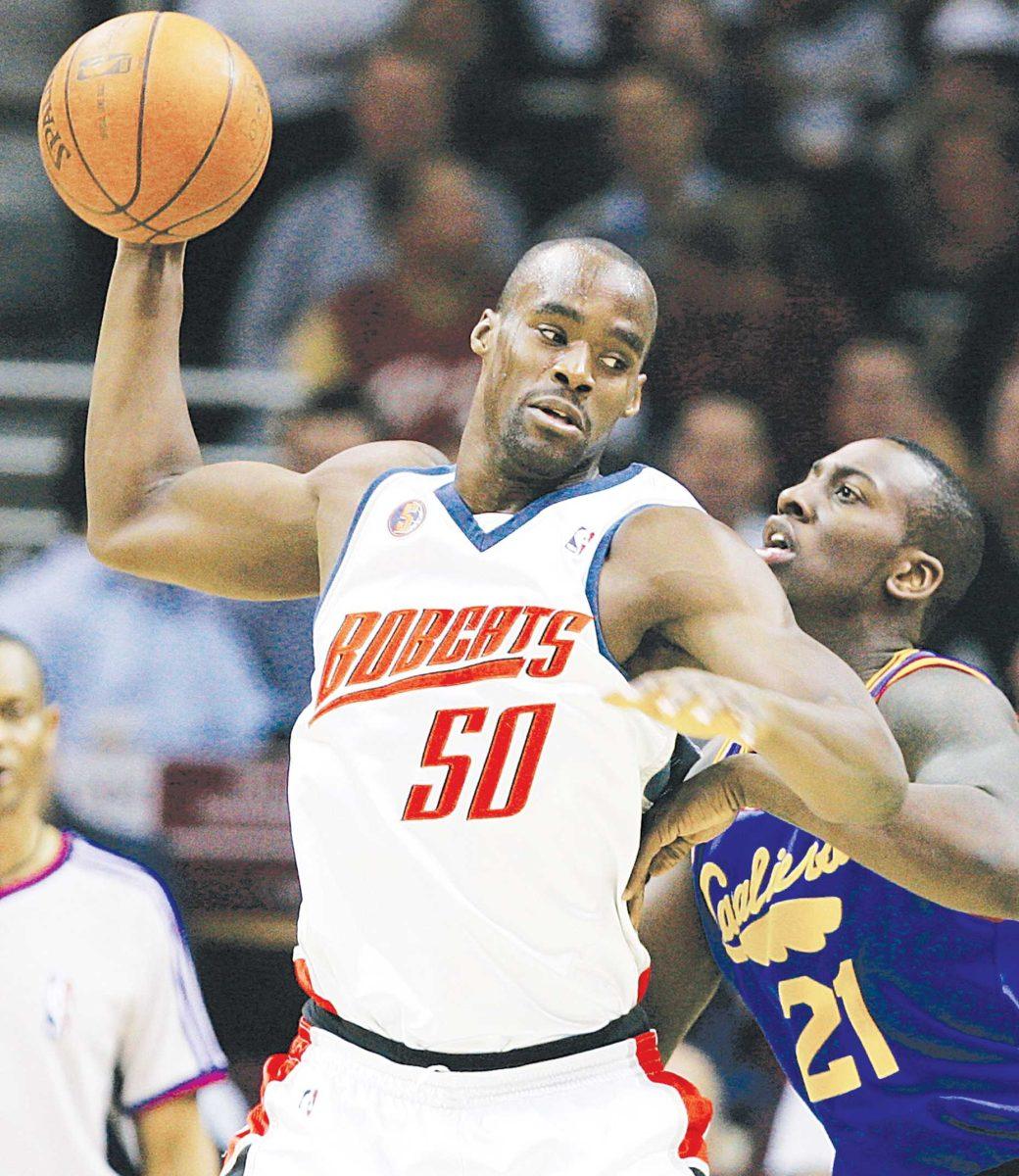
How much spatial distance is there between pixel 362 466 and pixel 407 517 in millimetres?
250

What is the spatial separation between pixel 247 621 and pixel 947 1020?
257 centimetres

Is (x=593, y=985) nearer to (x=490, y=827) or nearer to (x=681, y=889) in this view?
(x=490, y=827)

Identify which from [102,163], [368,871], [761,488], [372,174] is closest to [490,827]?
[368,871]

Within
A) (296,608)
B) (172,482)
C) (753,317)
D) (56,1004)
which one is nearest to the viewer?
(172,482)

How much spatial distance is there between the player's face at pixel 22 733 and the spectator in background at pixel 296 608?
62 cm

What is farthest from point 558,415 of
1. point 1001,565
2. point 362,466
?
point 1001,565

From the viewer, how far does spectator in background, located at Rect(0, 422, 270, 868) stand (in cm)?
481

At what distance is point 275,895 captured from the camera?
4887mm

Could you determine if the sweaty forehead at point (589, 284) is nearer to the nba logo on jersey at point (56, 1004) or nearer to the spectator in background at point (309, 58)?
the nba logo on jersey at point (56, 1004)

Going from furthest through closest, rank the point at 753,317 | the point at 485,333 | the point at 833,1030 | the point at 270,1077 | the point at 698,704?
the point at 753,317 < the point at 833,1030 < the point at 485,333 < the point at 270,1077 < the point at 698,704

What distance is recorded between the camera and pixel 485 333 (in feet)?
9.80

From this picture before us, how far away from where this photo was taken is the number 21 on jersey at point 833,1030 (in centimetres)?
321

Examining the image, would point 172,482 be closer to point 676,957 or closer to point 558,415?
point 558,415

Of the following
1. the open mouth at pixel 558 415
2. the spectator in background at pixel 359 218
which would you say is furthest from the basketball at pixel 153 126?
the spectator in background at pixel 359 218
